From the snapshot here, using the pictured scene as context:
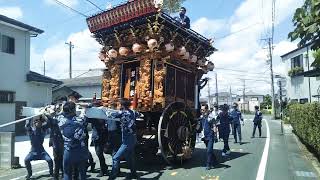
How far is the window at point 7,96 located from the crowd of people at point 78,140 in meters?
15.1

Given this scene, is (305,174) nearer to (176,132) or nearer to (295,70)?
(176,132)

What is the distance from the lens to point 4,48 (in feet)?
83.6

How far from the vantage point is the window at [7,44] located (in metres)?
25.3

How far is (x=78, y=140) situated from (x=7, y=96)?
19.0m

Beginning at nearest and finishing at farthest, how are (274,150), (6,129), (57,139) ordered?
1. (57,139)
2. (274,150)
3. (6,129)

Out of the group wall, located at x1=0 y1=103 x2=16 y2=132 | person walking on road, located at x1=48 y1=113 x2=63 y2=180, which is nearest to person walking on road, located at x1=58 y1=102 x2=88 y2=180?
person walking on road, located at x1=48 y1=113 x2=63 y2=180

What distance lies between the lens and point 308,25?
6812 millimetres

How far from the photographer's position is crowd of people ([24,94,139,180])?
26.3ft

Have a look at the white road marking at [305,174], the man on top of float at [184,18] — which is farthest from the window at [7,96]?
the white road marking at [305,174]

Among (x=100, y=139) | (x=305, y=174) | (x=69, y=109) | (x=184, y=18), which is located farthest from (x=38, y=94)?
(x=69, y=109)

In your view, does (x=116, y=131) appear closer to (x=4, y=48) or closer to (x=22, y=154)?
(x=22, y=154)

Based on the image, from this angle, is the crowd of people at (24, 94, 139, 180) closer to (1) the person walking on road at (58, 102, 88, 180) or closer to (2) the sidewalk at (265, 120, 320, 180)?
(1) the person walking on road at (58, 102, 88, 180)

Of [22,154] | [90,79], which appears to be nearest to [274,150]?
[22,154]

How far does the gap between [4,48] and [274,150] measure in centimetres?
1683
